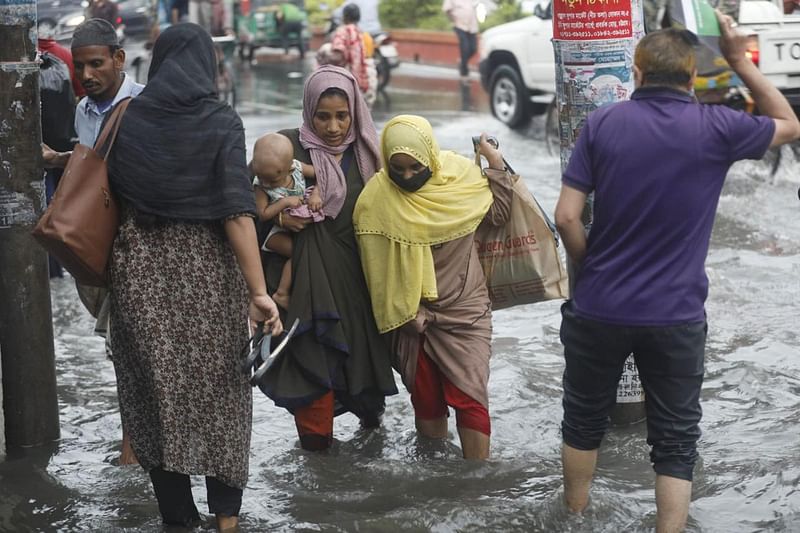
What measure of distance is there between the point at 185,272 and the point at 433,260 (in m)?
1.09

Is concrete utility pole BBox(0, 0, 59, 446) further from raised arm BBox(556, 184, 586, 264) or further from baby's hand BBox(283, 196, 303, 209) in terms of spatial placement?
raised arm BBox(556, 184, 586, 264)

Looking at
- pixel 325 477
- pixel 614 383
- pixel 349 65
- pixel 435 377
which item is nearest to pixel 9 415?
pixel 325 477

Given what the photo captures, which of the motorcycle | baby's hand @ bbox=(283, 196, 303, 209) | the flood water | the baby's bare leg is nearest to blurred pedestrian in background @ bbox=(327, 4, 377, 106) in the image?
the motorcycle

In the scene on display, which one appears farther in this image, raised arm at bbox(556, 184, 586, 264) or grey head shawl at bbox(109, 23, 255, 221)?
grey head shawl at bbox(109, 23, 255, 221)

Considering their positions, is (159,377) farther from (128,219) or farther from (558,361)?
(558,361)

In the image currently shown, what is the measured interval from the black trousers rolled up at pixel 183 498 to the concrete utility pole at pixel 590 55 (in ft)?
5.54

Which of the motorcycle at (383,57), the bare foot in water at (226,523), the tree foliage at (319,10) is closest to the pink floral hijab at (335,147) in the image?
the bare foot in water at (226,523)

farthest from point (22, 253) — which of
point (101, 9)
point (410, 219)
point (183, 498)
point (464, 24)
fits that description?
point (464, 24)

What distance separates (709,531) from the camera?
14.1ft

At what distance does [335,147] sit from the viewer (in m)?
4.90

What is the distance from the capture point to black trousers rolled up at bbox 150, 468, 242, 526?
438cm

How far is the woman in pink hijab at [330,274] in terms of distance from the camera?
15.9 feet

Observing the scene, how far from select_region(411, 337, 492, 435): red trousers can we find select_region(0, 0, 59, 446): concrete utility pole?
1.58 meters

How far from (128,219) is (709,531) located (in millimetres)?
2239
